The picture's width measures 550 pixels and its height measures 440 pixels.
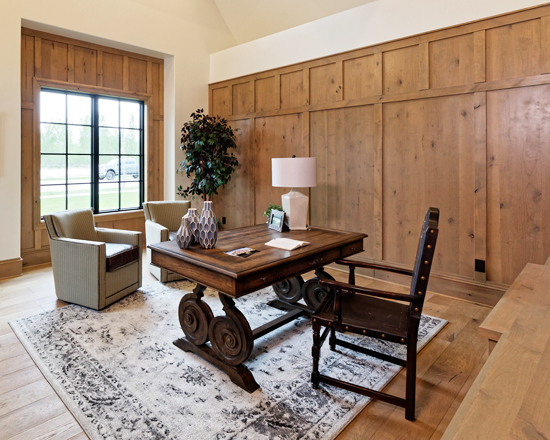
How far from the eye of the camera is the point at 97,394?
1960 millimetres

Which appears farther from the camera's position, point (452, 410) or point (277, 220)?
point (277, 220)

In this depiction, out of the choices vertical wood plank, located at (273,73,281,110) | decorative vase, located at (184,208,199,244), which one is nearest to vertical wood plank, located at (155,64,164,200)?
vertical wood plank, located at (273,73,281,110)

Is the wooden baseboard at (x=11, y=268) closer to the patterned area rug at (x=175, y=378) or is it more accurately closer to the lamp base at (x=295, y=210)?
the patterned area rug at (x=175, y=378)

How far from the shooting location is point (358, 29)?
3.93 meters

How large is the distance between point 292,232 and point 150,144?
3500 mm

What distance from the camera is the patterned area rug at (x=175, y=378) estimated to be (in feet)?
5.69

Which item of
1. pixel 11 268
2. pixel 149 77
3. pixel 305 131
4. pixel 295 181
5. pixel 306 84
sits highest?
pixel 149 77

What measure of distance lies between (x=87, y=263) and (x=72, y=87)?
2789 mm

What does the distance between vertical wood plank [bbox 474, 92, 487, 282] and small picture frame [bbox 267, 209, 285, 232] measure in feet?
5.92

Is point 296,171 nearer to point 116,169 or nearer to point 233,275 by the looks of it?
point 233,275

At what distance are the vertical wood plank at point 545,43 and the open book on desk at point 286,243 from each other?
2430 mm

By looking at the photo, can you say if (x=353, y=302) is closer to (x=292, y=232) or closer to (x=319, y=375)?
(x=319, y=375)

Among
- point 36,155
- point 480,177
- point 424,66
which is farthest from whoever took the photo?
point 36,155

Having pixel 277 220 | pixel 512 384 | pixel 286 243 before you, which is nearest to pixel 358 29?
pixel 277 220
